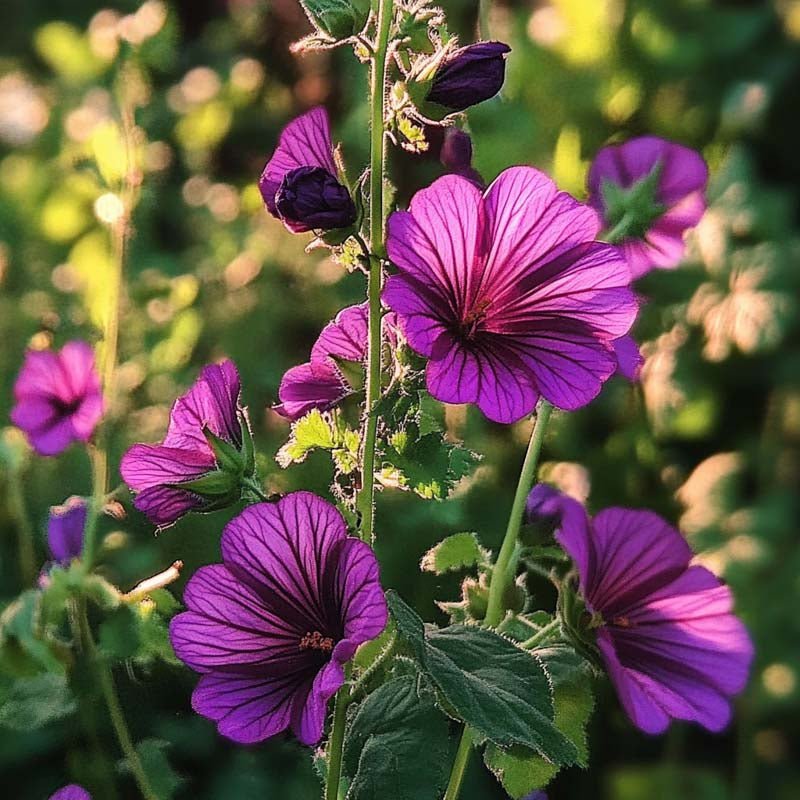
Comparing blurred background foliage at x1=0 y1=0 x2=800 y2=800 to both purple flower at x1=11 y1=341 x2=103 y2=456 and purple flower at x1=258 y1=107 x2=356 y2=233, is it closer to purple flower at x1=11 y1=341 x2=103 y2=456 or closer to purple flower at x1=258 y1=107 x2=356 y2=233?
purple flower at x1=11 y1=341 x2=103 y2=456

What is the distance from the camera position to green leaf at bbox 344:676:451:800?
0.42 m

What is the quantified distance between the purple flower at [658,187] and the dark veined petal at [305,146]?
0.55 ft

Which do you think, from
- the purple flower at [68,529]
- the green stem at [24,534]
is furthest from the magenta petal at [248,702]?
the green stem at [24,534]

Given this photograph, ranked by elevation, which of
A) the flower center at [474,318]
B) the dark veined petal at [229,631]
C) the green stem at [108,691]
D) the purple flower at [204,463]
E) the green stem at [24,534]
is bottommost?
the green stem at [24,534]

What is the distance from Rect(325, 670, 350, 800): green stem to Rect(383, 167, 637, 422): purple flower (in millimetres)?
118

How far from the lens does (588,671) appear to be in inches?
19.4

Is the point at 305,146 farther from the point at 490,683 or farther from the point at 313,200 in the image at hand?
the point at 490,683

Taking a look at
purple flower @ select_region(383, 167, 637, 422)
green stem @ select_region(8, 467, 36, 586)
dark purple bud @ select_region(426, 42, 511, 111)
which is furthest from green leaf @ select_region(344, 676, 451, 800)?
green stem @ select_region(8, 467, 36, 586)

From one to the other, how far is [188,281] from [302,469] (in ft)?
1.30

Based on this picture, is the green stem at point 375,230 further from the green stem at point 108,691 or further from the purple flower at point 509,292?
the green stem at point 108,691

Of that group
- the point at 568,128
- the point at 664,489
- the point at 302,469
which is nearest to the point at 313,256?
the point at 568,128

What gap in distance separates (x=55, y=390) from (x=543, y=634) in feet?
1.88

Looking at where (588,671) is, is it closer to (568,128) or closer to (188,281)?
(188,281)

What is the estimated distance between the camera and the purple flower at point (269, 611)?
0.43m
